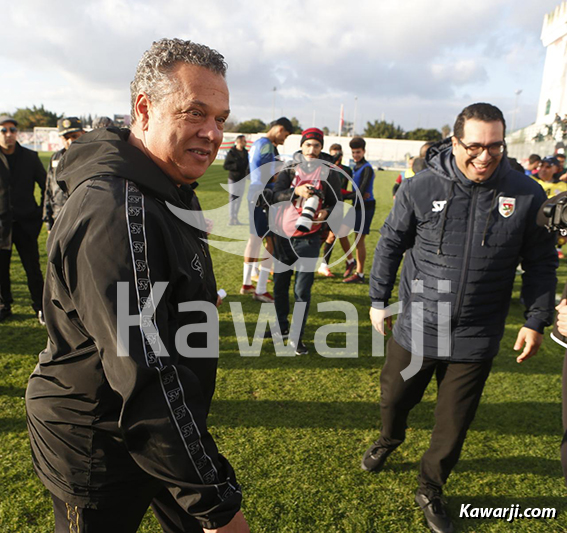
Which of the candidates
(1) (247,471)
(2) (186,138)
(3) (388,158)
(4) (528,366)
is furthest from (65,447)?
(3) (388,158)

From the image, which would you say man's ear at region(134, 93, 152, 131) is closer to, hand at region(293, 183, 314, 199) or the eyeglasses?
the eyeglasses

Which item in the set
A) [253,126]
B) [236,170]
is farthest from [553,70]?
[236,170]

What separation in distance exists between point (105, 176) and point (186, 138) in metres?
0.27

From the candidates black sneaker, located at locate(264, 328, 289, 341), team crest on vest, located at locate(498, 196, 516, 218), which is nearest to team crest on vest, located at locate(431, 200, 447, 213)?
team crest on vest, located at locate(498, 196, 516, 218)

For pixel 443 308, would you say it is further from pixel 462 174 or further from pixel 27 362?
pixel 27 362

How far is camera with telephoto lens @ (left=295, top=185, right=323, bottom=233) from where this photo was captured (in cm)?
421

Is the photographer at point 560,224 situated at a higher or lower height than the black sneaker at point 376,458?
higher

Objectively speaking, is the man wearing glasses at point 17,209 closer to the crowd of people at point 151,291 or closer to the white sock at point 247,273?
the white sock at point 247,273

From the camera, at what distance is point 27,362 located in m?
4.10

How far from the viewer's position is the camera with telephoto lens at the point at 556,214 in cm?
209

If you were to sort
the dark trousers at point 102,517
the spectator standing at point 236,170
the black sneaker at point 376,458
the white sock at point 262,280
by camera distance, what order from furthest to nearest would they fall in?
the spectator standing at point 236,170
the white sock at point 262,280
the black sneaker at point 376,458
the dark trousers at point 102,517

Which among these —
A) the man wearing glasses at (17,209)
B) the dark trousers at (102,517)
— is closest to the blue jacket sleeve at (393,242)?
the dark trousers at (102,517)

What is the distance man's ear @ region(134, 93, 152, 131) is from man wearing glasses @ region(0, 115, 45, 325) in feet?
13.6

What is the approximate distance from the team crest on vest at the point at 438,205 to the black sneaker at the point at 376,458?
158 cm
